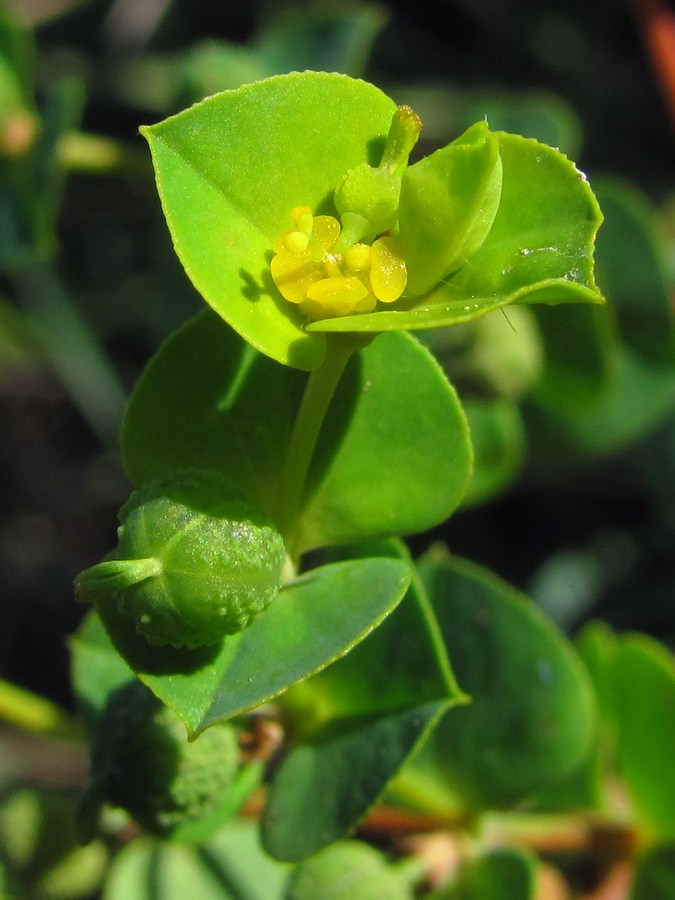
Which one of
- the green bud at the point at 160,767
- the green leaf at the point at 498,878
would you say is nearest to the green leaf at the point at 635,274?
the green leaf at the point at 498,878

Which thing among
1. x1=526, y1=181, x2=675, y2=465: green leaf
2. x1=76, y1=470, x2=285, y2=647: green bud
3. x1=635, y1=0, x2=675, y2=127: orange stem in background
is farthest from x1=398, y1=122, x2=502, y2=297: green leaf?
x1=635, y1=0, x2=675, y2=127: orange stem in background

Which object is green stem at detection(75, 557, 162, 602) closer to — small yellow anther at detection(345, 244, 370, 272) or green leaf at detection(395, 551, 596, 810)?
small yellow anther at detection(345, 244, 370, 272)

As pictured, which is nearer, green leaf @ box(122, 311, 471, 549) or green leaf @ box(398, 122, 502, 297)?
green leaf @ box(398, 122, 502, 297)

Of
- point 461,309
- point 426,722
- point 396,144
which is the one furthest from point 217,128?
point 426,722

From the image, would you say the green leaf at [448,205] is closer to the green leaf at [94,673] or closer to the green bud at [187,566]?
the green bud at [187,566]

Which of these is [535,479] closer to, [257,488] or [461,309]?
[257,488]

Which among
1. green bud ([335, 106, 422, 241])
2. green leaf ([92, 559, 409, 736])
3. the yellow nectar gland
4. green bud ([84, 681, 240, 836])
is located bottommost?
green bud ([84, 681, 240, 836])
